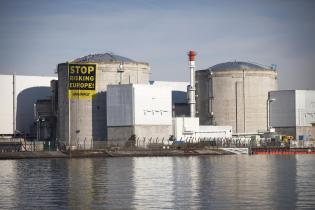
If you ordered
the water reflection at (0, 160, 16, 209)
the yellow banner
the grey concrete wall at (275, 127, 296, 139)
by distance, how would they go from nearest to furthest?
the water reflection at (0, 160, 16, 209), the yellow banner, the grey concrete wall at (275, 127, 296, 139)

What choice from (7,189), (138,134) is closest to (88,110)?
(138,134)

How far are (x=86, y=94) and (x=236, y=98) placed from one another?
115 feet

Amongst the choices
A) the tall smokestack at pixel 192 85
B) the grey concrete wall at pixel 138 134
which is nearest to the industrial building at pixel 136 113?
the grey concrete wall at pixel 138 134

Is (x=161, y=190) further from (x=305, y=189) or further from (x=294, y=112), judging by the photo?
(x=294, y=112)

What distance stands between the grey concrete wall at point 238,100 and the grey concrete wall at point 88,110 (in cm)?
2217

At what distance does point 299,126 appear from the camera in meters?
164

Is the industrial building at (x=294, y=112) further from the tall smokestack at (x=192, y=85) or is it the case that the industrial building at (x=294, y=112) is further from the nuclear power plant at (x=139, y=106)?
the tall smokestack at (x=192, y=85)

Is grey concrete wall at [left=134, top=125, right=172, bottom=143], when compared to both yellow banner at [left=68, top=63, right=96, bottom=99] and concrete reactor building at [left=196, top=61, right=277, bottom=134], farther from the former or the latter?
concrete reactor building at [left=196, top=61, right=277, bottom=134]

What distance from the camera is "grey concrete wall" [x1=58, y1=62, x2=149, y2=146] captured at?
149 metres

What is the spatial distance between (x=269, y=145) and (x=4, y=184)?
9822 centimetres

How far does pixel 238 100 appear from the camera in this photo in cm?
16562

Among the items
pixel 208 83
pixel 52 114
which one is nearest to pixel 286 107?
pixel 208 83

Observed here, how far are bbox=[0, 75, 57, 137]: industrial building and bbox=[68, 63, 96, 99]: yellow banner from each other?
62.0ft

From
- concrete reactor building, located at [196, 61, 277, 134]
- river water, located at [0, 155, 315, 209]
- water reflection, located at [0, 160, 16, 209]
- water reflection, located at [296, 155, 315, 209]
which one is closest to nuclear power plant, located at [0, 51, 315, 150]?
concrete reactor building, located at [196, 61, 277, 134]
